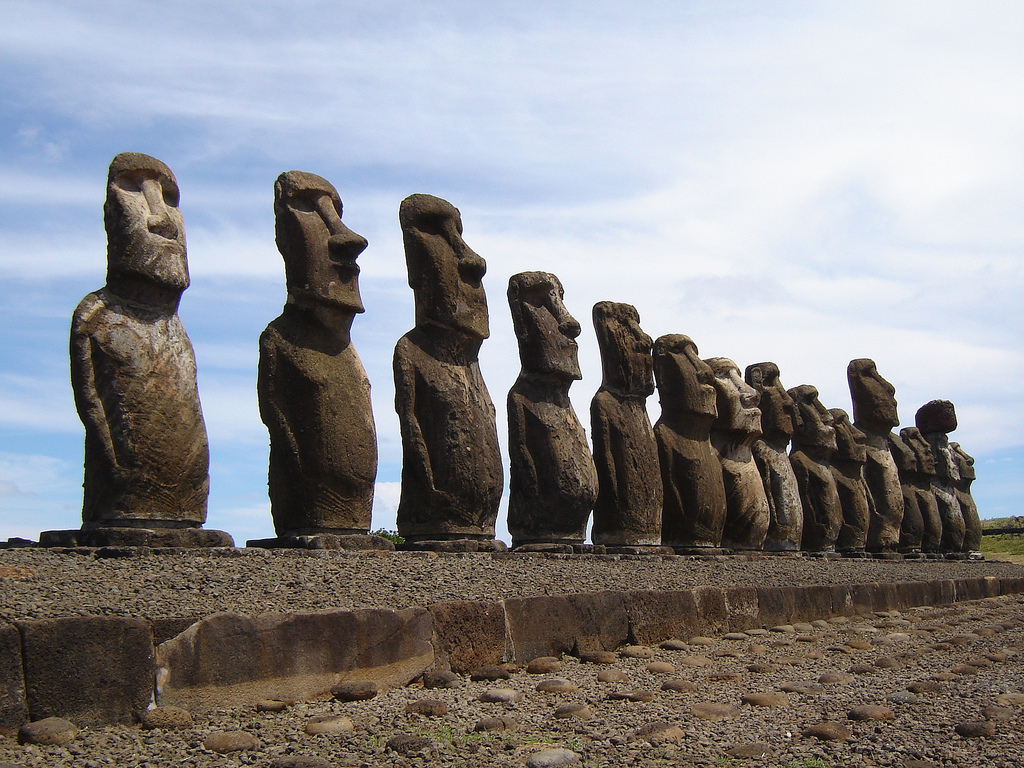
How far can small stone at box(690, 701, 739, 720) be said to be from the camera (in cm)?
438

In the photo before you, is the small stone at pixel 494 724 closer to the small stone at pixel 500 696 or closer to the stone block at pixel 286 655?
the small stone at pixel 500 696

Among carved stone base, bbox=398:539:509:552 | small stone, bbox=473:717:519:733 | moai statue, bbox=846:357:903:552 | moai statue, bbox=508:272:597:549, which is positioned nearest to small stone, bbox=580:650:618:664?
carved stone base, bbox=398:539:509:552

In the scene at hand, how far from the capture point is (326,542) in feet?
20.0

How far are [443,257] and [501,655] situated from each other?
3206mm

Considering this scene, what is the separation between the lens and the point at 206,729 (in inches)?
154

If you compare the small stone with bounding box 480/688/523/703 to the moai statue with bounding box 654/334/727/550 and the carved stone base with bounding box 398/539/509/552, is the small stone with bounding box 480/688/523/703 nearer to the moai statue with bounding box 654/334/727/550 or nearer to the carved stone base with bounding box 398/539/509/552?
the carved stone base with bounding box 398/539/509/552

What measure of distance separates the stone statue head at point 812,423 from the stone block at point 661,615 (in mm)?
6837

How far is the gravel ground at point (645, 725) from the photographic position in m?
3.59

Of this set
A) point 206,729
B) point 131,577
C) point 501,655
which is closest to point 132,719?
point 206,729

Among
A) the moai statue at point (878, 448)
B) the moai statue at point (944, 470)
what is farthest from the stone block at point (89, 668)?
the moai statue at point (944, 470)

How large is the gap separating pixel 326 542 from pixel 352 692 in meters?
1.64

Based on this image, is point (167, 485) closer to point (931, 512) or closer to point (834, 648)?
point (834, 648)

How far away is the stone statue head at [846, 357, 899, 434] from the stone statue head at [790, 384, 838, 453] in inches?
71.0

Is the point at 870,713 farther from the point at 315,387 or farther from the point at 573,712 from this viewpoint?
the point at 315,387
